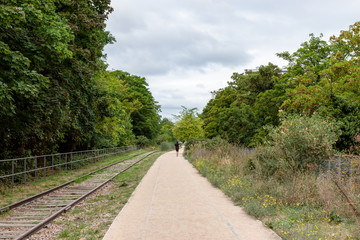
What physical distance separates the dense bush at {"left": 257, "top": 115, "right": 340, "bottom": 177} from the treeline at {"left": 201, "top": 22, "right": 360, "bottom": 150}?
0.97m

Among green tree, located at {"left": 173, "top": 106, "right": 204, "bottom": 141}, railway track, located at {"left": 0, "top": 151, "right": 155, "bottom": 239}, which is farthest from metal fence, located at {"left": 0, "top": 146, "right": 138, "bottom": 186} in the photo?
green tree, located at {"left": 173, "top": 106, "right": 204, "bottom": 141}

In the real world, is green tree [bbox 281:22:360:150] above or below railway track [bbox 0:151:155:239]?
above

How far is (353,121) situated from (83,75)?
1364 centimetres

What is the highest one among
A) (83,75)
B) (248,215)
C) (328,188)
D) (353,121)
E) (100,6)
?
(100,6)

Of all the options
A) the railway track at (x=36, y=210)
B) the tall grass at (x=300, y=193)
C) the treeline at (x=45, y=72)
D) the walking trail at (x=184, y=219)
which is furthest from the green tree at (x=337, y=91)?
the treeline at (x=45, y=72)

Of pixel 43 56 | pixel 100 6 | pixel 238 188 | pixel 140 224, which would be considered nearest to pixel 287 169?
pixel 238 188

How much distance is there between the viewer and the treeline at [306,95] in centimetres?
1426

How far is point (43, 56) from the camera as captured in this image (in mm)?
12164

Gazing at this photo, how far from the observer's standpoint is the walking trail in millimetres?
6250

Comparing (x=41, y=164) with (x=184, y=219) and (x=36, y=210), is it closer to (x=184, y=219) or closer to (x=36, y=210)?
(x=36, y=210)

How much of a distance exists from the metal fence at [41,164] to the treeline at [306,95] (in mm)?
11422

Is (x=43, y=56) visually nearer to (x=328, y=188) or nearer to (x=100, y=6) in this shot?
(x=100, y=6)

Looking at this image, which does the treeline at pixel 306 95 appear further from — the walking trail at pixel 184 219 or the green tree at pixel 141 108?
the green tree at pixel 141 108

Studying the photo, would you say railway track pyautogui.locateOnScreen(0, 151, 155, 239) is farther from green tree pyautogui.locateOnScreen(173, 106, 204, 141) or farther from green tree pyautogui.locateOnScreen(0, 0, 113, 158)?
green tree pyautogui.locateOnScreen(173, 106, 204, 141)
